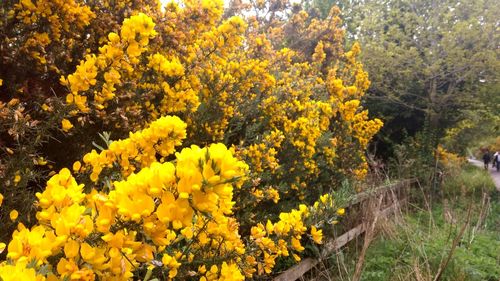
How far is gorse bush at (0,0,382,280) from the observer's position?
32.7 inches

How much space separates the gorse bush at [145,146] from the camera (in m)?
0.83

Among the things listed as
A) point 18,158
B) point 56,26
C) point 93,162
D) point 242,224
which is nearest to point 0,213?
point 18,158

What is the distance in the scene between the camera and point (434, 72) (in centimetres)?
1071

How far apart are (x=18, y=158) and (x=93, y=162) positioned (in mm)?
477

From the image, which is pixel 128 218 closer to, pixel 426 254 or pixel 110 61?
pixel 110 61

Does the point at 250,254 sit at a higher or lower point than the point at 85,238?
lower

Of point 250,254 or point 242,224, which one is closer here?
point 250,254

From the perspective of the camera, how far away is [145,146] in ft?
4.41

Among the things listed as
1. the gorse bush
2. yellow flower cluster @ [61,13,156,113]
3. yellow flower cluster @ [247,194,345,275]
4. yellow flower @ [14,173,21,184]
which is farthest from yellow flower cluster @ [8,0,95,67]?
yellow flower cluster @ [247,194,345,275]

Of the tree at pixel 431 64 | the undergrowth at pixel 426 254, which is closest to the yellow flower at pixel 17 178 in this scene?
the undergrowth at pixel 426 254

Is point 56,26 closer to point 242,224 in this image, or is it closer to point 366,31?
point 242,224

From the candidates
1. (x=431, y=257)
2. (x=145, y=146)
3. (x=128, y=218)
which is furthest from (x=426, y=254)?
(x=128, y=218)

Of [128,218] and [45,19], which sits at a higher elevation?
[45,19]

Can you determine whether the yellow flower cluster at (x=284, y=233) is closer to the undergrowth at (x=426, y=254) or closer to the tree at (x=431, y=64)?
the undergrowth at (x=426, y=254)
